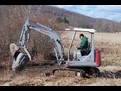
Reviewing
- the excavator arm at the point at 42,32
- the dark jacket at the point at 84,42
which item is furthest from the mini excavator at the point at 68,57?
the dark jacket at the point at 84,42

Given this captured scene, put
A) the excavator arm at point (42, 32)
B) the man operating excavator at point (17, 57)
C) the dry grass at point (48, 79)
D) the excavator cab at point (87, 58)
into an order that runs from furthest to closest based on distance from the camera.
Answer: the excavator arm at point (42, 32), the man operating excavator at point (17, 57), the excavator cab at point (87, 58), the dry grass at point (48, 79)

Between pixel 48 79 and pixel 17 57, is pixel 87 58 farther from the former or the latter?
Answer: pixel 17 57

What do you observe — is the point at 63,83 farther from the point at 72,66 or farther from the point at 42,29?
the point at 42,29

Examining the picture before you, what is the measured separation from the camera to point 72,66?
1523cm

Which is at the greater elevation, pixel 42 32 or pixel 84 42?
pixel 42 32

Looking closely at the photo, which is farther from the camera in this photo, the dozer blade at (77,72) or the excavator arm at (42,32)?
the excavator arm at (42,32)

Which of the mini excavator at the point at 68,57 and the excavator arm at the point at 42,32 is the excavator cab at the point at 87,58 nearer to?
the mini excavator at the point at 68,57

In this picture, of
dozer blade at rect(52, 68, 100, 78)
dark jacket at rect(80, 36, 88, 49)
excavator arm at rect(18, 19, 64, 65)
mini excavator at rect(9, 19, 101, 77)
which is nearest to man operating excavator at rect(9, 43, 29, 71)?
mini excavator at rect(9, 19, 101, 77)

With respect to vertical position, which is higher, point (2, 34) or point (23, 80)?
point (2, 34)

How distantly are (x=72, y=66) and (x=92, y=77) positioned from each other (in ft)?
3.23

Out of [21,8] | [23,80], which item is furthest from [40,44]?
[23,80]

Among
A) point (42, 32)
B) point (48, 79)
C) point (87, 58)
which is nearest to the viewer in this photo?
point (48, 79)

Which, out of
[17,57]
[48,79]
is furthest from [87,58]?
[17,57]

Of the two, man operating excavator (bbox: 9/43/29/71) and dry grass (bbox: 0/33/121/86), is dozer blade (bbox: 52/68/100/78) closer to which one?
dry grass (bbox: 0/33/121/86)
